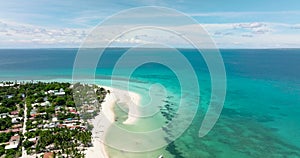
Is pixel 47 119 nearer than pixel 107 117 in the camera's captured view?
Yes

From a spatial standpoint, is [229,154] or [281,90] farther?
[281,90]

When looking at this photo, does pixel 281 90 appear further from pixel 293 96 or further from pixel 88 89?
pixel 88 89

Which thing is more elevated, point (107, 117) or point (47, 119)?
point (107, 117)

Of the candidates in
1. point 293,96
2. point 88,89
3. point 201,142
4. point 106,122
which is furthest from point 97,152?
point 293,96
